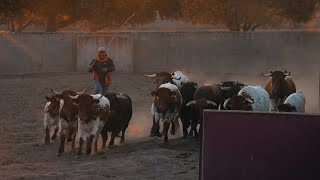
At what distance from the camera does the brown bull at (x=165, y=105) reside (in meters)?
14.8

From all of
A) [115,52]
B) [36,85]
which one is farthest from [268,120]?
[115,52]

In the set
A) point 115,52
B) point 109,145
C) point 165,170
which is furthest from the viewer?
point 115,52

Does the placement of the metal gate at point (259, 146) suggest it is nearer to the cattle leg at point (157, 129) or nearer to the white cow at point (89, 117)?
the white cow at point (89, 117)

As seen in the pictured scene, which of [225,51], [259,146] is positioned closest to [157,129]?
[259,146]

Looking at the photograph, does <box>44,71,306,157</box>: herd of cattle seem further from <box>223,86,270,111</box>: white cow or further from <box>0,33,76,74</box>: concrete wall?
<box>0,33,76,74</box>: concrete wall

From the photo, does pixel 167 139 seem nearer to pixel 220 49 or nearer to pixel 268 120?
pixel 268 120

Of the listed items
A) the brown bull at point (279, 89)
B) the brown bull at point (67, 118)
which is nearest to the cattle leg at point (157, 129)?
the brown bull at point (67, 118)

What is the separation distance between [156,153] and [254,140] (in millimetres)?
4902

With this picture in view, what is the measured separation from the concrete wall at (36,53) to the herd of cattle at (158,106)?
1581 centimetres

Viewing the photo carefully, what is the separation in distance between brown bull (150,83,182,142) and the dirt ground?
1.18ft

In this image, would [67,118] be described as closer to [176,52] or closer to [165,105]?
[165,105]

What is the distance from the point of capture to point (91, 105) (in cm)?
1318

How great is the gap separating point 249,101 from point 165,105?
1.90m

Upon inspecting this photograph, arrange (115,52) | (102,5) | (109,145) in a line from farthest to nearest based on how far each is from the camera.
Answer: (102,5) < (115,52) < (109,145)
